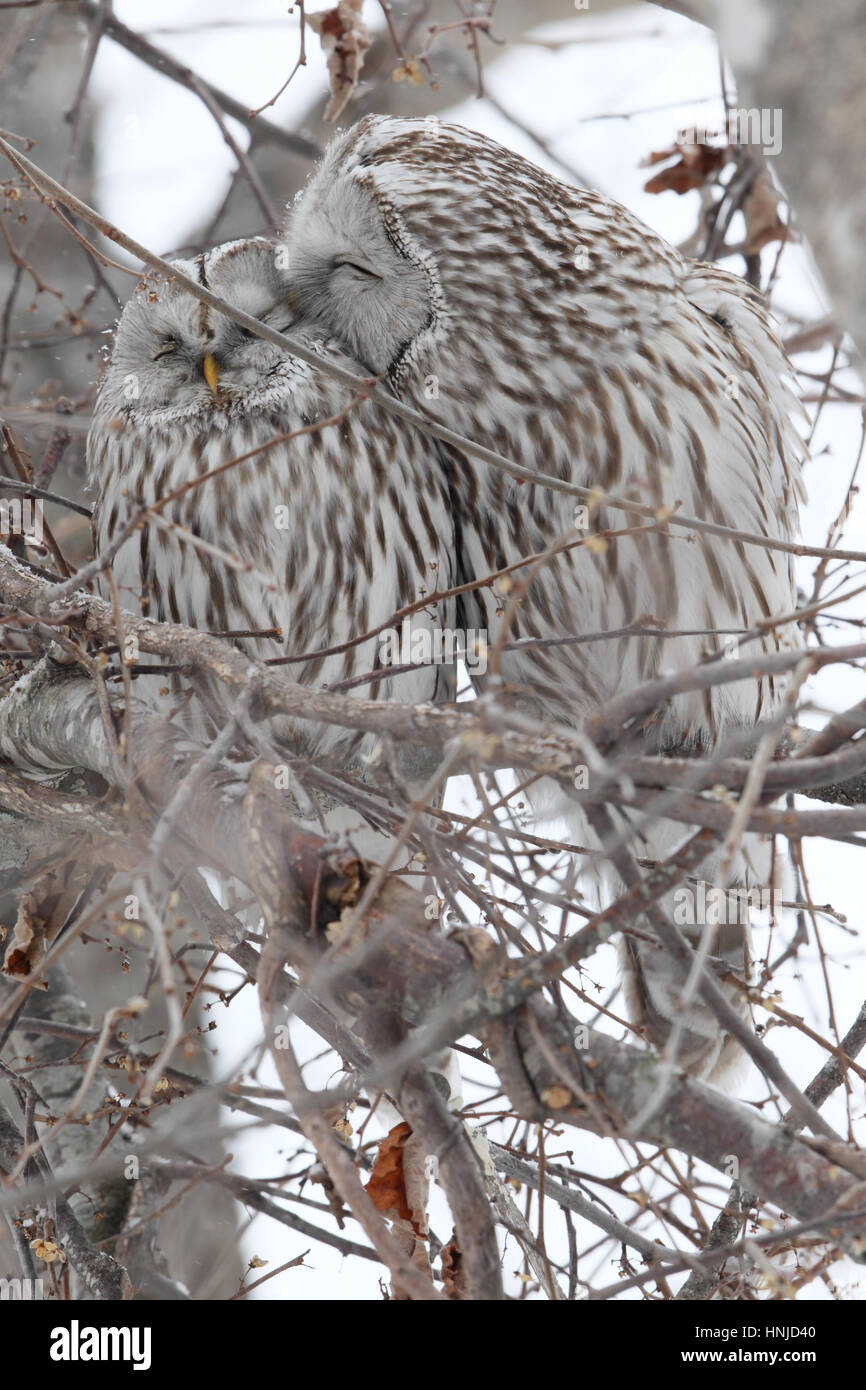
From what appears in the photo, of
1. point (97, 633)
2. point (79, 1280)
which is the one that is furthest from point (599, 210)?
point (79, 1280)

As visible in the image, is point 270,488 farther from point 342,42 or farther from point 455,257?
point 342,42

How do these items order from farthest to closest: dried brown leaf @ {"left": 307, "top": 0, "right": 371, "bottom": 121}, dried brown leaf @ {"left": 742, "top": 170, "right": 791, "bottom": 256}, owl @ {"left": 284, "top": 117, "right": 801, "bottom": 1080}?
dried brown leaf @ {"left": 742, "top": 170, "right": 791, "bottom": 256}, dried brown leaf @ {"left": 307, "top": 0, "right": 371, "bottom": 121}, owl @ {"left": 284, "top": 117, "right": 801, "bottom": 1080}

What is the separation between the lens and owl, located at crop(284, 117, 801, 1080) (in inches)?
130

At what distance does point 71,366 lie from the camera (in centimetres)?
527

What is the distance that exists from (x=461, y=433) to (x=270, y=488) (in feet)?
1.57

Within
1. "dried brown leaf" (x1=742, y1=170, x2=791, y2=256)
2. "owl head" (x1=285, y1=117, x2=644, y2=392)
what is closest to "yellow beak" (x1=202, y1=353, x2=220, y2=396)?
"owl head" (x1=285, y1=117, x2=644, y2=392)

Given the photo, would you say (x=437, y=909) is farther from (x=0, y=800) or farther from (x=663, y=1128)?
(x=0, y=800)

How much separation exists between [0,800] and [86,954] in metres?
2.81

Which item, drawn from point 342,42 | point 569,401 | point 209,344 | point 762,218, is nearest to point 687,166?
point 762,218

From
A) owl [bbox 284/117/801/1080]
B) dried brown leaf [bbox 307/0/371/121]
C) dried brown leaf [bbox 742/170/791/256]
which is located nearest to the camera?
owl [bbox 284/117/801/1080]

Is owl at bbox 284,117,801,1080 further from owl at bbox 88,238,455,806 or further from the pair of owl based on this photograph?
owl at bbox 88,238,455,806

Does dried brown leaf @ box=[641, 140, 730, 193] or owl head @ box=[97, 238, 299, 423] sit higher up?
dried brown leaf @ box=[641, 140, 730, 193]

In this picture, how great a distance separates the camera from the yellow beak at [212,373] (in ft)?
11.0

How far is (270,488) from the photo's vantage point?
3352mm
